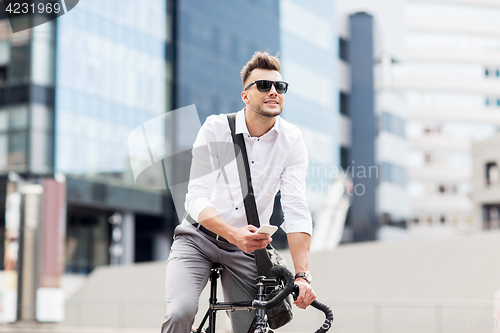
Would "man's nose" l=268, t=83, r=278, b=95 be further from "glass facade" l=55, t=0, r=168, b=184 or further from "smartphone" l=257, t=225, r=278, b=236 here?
"glass facade" l=55, t=0, r=168, b=184

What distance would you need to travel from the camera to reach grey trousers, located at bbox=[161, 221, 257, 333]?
3.37m

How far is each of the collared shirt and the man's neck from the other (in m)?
0.03

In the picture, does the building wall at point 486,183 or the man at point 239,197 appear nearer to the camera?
the man at point 239,197

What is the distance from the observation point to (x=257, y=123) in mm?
3537

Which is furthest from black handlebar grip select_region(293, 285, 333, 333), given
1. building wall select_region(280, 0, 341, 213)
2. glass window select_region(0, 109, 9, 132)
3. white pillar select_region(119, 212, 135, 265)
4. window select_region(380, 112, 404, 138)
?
window select_region(380, 112, 404, 138)

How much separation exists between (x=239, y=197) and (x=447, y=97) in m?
68.9

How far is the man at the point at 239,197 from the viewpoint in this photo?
3.39 meters

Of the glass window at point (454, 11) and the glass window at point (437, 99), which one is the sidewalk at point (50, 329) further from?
the glass window at point (454, 11)

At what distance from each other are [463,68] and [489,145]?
2016 cm

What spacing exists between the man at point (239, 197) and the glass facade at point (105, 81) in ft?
98.4

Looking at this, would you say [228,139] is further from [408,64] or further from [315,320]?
[408,64]

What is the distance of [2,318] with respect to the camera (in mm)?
18641

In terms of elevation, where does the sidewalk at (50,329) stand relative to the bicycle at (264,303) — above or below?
below

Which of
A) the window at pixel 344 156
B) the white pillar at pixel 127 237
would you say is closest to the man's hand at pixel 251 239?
the white pillar at pixel 127 237
